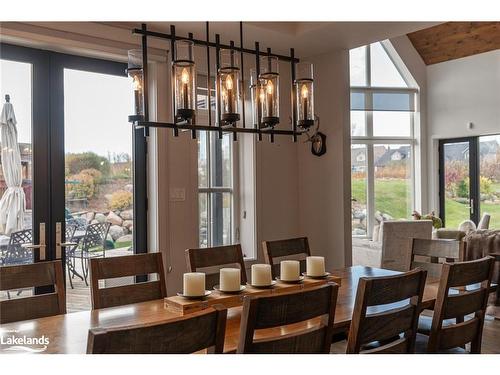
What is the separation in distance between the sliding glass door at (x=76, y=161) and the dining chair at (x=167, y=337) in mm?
2550

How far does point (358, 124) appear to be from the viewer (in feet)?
29.6

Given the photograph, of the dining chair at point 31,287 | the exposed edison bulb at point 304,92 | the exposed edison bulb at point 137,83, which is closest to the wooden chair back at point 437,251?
the exposed edison bulb at point 304,92

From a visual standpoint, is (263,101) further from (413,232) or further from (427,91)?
(427,91)

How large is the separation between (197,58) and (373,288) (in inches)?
122

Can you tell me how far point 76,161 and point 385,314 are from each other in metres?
2.76

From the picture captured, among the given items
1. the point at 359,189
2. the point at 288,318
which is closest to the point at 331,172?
the point at 288,318

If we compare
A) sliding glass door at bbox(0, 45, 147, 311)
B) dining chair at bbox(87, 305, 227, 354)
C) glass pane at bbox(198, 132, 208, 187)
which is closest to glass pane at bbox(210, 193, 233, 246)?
glass pane at bbox(198, 132, 208, 187)

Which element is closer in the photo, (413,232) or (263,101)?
(263,101)

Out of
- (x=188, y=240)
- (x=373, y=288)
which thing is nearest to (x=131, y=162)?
(x=188, y=240)

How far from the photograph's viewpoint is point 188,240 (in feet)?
13.6

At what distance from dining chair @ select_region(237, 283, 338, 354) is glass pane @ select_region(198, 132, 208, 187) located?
2926 millimetres

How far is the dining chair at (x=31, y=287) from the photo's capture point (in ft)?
6.92

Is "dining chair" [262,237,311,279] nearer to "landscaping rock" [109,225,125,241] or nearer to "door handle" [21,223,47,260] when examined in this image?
"landscaping rock" [109,225,125,241]

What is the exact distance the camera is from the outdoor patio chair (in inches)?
144
